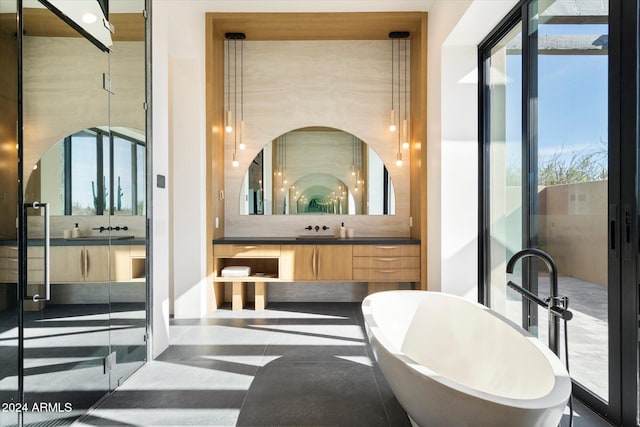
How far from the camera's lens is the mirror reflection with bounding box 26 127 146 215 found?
6.08 ft

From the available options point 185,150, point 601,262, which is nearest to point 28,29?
point 185,150

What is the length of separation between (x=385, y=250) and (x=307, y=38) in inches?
106

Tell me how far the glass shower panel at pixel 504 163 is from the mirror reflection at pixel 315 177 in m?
1.53

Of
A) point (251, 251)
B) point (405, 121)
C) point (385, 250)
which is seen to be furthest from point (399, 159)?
point (251, 251)

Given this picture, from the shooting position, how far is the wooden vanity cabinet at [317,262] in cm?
411

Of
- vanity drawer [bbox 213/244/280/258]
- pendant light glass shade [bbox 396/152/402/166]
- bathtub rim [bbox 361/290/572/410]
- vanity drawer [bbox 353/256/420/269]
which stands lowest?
bathtub rim [bbox 361/290/572/410]

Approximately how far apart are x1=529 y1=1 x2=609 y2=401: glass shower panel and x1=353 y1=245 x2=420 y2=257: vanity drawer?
1.57 m

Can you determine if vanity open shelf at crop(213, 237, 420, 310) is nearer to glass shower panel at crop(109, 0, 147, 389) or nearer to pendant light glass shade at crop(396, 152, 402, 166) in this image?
pendant light glass shade at crop(396, 152, 402, 166)

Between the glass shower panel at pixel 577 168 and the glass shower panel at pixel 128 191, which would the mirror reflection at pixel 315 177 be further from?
the glass shower panel at pixel 577 168

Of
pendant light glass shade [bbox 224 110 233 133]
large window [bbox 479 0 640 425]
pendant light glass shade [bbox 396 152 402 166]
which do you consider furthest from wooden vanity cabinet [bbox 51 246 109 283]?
pendant light glass shade [bbox 396 152 402 166]

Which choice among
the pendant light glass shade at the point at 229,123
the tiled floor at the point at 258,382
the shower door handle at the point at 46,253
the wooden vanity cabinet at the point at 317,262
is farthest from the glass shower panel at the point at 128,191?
the pendant light glass shade at the point at 229,123

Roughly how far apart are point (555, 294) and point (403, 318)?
1.29m

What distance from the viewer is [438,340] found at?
2527 mm

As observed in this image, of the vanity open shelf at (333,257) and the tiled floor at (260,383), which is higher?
the vanity open shelf at (333,257)
